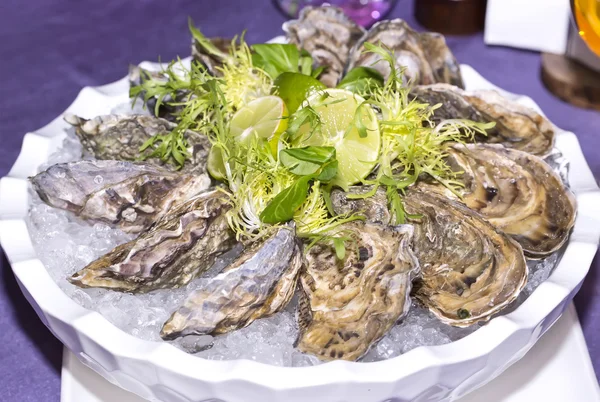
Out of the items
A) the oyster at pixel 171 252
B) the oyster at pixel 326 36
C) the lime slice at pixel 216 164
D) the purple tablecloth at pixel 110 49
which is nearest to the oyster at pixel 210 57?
the oyster at pixel 326 36

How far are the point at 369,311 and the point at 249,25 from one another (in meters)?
1.96

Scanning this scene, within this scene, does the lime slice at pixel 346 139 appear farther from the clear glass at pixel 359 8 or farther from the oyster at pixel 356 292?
the clear glass at pixel 359 8

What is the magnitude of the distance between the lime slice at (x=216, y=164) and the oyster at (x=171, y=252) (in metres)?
0.07

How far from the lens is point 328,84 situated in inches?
84.0

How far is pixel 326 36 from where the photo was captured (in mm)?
2184

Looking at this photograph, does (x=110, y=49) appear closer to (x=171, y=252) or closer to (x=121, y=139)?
(x=121, y=139)

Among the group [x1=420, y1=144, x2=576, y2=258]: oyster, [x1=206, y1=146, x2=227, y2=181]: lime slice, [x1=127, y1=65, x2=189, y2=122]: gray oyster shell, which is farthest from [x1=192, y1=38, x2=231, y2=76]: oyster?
[x1=420, y1=144, x2=576, y2=258]: oyster

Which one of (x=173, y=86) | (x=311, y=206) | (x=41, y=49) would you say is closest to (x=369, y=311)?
(x=311, y=206)

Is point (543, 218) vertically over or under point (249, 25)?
over

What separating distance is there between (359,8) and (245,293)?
6.36 ft

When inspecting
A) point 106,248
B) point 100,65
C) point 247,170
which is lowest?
point 100,65

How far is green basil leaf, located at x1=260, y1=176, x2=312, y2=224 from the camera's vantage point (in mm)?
1538

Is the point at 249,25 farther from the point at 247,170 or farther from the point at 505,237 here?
the point at 505,237

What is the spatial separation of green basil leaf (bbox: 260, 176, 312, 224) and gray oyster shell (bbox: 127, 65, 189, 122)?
1.66 ft
